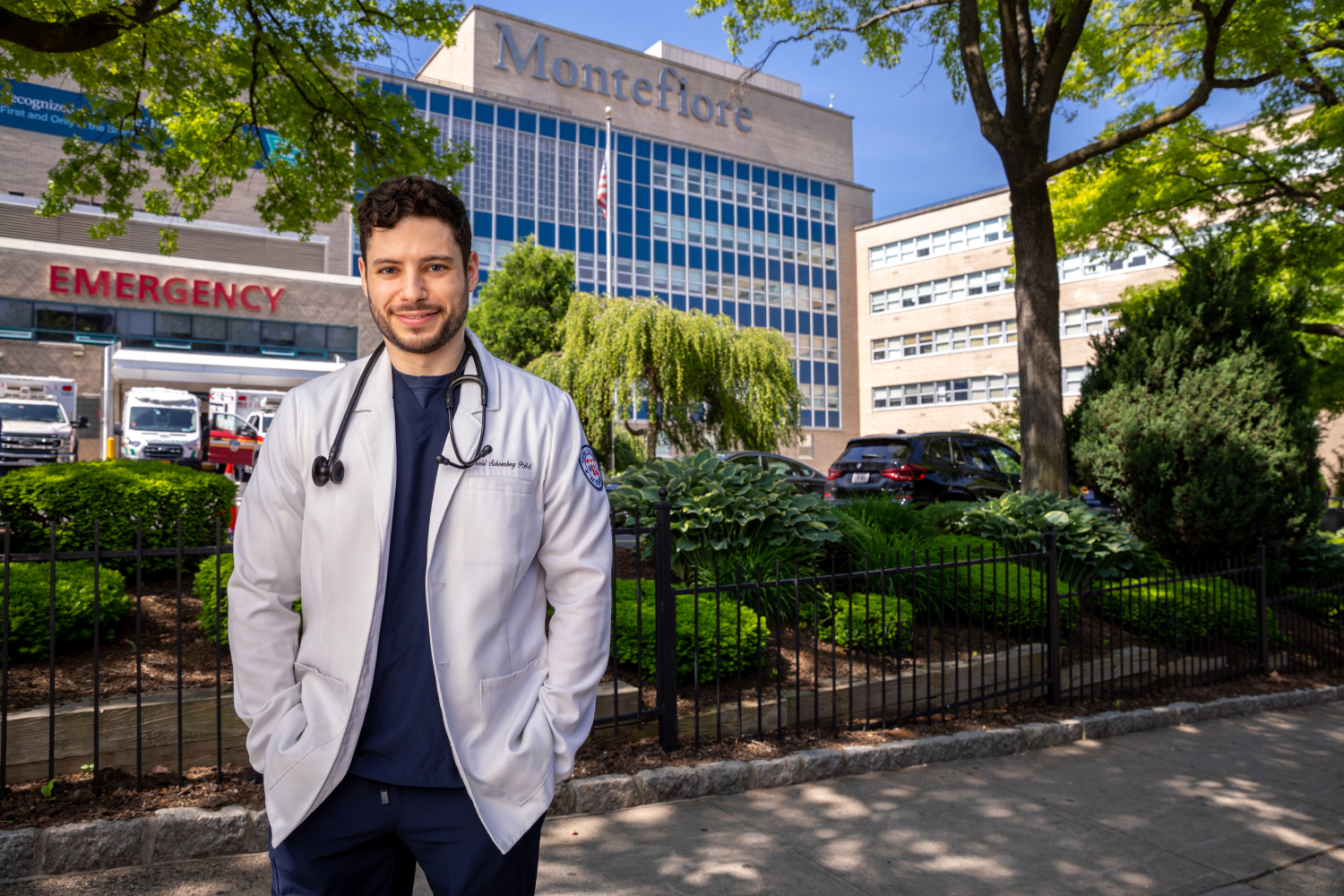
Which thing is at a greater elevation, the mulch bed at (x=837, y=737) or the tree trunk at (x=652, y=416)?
the tree trunk at (x=652, y=416)

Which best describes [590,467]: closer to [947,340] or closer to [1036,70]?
[1036,70]

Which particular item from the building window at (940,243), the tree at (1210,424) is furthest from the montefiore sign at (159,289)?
the building window at (940,243)

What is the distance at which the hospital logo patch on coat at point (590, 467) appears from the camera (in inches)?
A: 80.3

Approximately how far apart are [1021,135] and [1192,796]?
764cm

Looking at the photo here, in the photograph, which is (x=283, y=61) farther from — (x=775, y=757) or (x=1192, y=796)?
(x=1192, y=796)

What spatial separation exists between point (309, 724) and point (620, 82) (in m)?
58.8

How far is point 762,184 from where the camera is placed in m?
58.5

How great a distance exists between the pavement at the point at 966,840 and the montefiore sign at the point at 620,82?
53.5 metres

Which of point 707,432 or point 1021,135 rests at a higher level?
point 1021,135

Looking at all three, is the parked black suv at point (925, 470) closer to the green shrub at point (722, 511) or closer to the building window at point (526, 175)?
the green shrub at point (722, 511)

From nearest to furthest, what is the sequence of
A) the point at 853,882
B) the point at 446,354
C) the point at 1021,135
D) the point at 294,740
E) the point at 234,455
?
the point at 294,740, the point at 446,354, the point at 853,882, the point at 1021,135, the point at 234,455

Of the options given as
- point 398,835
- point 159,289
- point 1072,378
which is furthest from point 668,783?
point 1072,378

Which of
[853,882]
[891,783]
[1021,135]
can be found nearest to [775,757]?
[891,783]

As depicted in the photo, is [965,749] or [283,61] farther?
[283,61]
